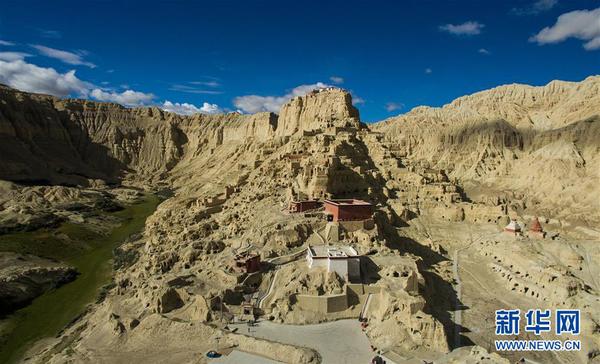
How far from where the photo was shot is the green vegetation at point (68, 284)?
108 feet

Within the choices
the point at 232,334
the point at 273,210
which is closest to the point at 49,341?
the point at 232,334

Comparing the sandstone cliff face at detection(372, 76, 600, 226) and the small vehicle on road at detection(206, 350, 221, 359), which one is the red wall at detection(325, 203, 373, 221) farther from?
the sandstone cliff face at detection(372, 76, 600, 226)

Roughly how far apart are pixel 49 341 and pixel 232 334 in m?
16.5

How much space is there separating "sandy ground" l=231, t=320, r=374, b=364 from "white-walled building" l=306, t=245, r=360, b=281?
384 centimetres

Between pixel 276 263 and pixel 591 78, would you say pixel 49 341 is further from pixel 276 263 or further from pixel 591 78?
pixel 591 78

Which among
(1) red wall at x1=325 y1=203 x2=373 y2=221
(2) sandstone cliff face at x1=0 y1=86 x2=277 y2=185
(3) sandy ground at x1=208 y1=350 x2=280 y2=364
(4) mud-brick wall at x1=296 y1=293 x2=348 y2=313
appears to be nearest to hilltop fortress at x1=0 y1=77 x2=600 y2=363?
(4) mud-brick wall at x1=296 y1=293 x2=348 y2=313

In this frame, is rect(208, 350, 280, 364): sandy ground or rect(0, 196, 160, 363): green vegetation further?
rect(0, 196, 160, 363): green vegetation

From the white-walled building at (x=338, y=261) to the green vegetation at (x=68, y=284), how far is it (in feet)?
69.1

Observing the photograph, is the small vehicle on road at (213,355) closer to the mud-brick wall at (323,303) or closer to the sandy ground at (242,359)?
the sandy ground at (242,359)

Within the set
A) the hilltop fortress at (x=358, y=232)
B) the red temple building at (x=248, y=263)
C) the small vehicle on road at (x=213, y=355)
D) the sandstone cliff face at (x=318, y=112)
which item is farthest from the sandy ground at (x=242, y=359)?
the sandstone cliff face at (x=318, y=112)

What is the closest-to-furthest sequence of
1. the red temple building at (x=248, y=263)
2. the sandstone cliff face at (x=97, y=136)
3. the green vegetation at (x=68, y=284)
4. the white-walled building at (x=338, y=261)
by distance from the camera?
the white-walled building at (x=338, y=261)
the red temple building at (x=248, y=263)
the green vegetation at (x=68, y=284)
the sandstone cliff face at (x=97, y=136)

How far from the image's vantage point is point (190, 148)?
446 ft

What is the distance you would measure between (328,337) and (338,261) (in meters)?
5.98

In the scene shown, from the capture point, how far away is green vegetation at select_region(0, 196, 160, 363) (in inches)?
1291
